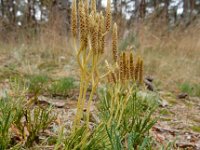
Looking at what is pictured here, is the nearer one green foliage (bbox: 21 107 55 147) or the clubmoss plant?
the clubmoss plant

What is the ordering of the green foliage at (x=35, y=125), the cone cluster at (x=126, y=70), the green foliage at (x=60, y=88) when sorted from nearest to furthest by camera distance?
the cone cluster at (x=126, y=70), the green foliage at (x=35, y=125), the green foliage at (x=60, y=88)

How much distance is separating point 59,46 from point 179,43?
109 inches

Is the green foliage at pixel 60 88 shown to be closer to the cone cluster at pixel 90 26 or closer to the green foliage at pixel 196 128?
the green foliage at pixel 196 128

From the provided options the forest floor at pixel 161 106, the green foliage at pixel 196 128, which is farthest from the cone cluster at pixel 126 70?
the green foliage at pixel 196 128

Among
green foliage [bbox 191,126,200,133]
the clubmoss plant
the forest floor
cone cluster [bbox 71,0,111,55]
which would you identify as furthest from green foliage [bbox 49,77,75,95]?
cone cluster [bbox 71,0,111,55]

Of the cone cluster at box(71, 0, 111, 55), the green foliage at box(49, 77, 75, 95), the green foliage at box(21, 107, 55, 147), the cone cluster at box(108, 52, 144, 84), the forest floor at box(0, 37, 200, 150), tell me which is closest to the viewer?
the cone cluster at box(71, 0, 111, 55)

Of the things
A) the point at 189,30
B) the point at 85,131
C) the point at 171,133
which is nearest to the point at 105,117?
the point at 85,131

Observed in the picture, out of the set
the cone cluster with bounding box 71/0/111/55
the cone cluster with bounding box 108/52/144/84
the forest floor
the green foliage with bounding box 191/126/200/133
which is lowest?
the green foliage with bounding box 191/126/200/133

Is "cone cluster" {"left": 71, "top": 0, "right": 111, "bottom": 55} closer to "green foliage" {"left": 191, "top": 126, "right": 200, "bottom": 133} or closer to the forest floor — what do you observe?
the forest floor

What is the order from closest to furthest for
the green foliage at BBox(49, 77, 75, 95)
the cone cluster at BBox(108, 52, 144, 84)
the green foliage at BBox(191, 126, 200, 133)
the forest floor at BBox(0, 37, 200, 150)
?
the cone cluster at BBox(108, 52, 144, 84)
the forest floor at BBox(0, 37, 200, 150)
the green foliage at BBox(191, 126, 200, 133)
the green foliage at BBox(49, 77, 75, 95)

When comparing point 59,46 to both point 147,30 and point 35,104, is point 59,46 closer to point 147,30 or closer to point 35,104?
point 147,30

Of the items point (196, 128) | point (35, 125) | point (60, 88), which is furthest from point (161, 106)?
point (35, 125)

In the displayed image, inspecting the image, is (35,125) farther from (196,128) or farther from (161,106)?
(161,106)

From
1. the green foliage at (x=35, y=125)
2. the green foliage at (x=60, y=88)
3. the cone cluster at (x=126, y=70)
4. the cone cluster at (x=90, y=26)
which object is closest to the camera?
the cone cluster at (x=90, y=26)
